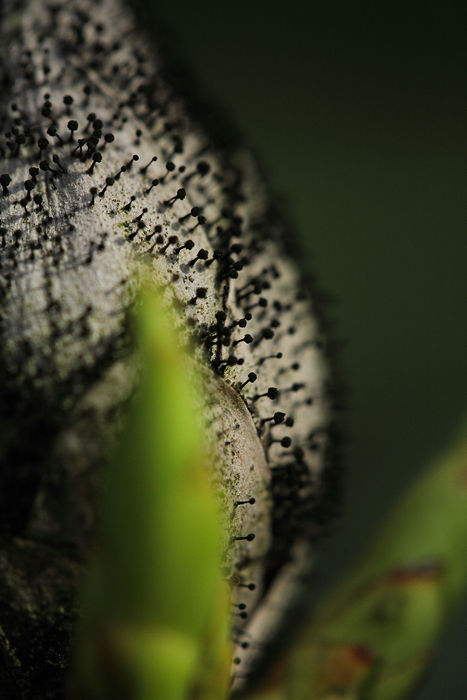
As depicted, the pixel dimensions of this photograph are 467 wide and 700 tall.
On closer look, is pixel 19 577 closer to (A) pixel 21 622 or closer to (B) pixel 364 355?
(A) pixel 21 622

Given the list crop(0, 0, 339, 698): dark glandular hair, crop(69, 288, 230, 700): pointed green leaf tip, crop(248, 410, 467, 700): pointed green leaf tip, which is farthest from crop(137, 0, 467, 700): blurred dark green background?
crop(69, 288, 230, 700): pointed green leaf tip

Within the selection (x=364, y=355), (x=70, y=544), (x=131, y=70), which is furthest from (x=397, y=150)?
(x=70, y=544)

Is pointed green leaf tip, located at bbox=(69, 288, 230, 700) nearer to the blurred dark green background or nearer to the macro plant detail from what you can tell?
the macro plant detail

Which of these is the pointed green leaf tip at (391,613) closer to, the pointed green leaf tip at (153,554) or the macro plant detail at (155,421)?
the macro plant detail at (155,421)

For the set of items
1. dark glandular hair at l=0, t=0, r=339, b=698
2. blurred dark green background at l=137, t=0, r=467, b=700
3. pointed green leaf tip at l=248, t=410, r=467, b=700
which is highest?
blurred dark green background at l=137, t=0, r=467, b=700

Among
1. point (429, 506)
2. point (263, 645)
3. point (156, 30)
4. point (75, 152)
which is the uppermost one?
point (156, 30)
